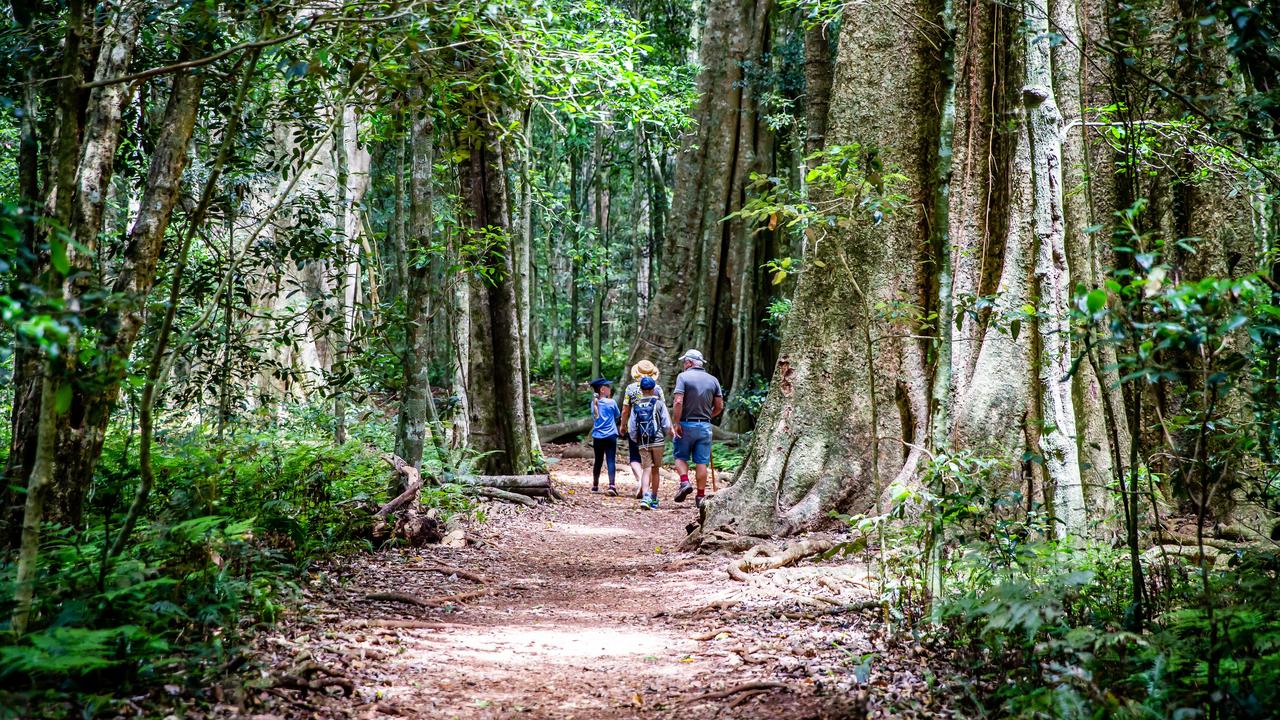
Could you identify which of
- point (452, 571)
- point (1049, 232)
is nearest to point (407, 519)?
point (452, 571)

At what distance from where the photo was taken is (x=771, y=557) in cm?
679

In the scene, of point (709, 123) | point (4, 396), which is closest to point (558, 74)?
point (4, 396)

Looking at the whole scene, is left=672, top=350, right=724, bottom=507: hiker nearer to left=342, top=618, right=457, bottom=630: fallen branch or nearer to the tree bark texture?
the tree bark texture

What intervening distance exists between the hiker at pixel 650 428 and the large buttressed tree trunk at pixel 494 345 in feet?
4.99

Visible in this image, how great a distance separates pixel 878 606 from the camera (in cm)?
518

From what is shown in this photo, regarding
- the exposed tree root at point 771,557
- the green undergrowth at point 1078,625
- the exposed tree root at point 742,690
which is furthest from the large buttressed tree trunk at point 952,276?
the exposed tree root at point 742,690

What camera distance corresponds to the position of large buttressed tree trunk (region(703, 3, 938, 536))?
763cm

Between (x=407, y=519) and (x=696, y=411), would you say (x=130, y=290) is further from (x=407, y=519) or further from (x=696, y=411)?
(x=696, y=411)

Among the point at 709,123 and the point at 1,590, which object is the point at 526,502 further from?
the point at 709,123

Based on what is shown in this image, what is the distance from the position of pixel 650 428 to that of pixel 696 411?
923 millimetres

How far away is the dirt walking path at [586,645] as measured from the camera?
381 centimetres

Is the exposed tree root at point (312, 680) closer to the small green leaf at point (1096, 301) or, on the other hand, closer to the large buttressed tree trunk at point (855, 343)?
the small green leaf at point (1096, 301)

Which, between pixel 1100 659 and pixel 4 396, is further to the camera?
pixel 4 396

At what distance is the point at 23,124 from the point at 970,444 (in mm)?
6414
